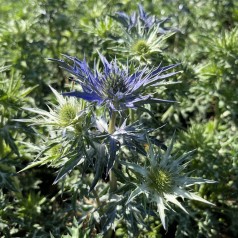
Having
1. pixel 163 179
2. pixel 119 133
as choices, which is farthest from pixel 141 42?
pixel 163 179

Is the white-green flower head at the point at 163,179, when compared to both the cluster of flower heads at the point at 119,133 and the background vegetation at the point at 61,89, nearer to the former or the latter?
the cluster of flower heads at the point at 119,133

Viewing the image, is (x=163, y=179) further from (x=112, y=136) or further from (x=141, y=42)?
(x=141, y=42)

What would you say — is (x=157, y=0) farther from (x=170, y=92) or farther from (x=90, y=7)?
(x=170, y=92)

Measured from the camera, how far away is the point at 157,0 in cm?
366

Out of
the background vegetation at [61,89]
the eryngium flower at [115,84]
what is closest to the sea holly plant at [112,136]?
the eryngium flower at [115,84]

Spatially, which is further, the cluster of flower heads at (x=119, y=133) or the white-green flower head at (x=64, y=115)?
the white-green flower head at (x=64, y=115)

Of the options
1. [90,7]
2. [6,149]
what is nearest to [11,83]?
[6,149]

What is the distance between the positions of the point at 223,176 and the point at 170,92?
713 millimetres

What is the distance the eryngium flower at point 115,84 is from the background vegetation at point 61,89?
68 centimetres

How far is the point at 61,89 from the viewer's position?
9.01ft

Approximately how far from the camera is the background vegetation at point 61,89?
230 cm

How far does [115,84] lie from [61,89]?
120 centimetres

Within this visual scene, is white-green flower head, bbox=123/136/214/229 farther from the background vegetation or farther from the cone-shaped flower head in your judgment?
the cone-shaped flower head

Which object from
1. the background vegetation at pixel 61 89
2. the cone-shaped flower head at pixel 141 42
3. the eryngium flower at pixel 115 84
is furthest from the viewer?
the background vegetation at pixel 61 89
